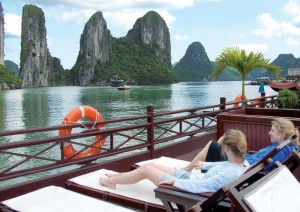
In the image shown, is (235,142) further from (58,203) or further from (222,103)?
(222,103)

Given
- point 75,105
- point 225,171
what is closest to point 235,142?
point 225,171

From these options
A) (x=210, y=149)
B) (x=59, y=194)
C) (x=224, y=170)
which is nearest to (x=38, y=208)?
(x=59, y=194)

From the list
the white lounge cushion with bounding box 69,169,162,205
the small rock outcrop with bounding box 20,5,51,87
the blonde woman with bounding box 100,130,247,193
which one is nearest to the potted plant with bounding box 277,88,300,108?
the white lounge cushion with bounding box 69,169,162,205

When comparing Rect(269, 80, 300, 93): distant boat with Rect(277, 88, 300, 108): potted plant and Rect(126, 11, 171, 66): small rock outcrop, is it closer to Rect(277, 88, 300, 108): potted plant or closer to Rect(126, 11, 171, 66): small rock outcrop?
Rect(277, 88, 300, 108): potted plant

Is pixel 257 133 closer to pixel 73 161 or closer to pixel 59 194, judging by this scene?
pixel 73 161

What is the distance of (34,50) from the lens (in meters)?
151

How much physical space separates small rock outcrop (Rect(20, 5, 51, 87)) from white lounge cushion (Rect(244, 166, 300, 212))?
498ft

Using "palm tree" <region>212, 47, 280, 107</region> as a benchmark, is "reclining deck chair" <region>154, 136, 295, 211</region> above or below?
below

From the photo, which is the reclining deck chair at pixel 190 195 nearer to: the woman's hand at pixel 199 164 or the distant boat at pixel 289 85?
the woman's hand at pixel 199 164

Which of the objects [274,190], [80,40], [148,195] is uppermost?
[80,40]

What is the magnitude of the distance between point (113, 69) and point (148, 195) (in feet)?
514

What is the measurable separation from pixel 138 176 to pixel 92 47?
15489cm

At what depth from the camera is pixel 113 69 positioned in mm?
159500

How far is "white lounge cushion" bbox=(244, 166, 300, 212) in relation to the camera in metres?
2.38
